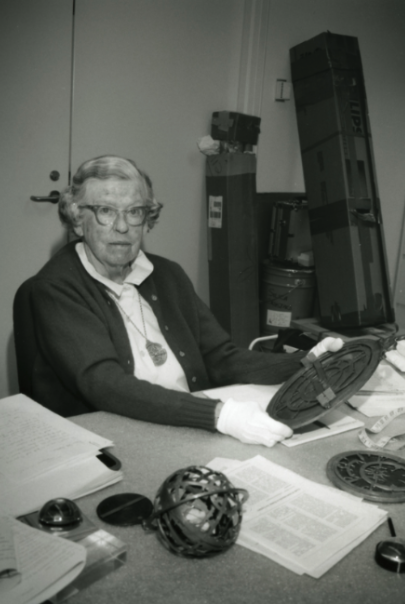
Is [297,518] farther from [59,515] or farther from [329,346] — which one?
[329,346]

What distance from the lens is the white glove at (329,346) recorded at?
154 centimetres

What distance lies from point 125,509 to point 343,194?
2.46 metres

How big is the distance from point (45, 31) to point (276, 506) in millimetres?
2529

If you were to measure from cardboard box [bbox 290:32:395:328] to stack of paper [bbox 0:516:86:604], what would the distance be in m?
2.49

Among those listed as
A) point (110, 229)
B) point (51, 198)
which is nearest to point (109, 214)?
point (110, 229)

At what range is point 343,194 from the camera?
3.11 metres

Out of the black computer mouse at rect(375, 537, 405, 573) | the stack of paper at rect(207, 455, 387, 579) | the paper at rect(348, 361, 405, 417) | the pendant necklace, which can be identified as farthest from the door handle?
the black computer mouse at rect(375, 537, 405, 573)

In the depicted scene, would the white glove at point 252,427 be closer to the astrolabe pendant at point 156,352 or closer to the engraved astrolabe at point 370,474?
the engraved astrolabe at point 370,474

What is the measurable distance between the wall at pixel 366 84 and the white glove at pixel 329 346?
88.4 inches

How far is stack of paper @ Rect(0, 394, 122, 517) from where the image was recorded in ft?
3.33

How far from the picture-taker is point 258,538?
0.94 m

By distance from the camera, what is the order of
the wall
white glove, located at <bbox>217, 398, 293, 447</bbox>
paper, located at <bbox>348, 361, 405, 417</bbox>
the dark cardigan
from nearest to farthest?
white glove, located at <bbox>217, 398, 293, 447</bbox> < the dark cardigan < paper, located at <bbox>348, 361, 405, 417</bbox> < the wall

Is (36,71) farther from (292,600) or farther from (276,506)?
(292,600)

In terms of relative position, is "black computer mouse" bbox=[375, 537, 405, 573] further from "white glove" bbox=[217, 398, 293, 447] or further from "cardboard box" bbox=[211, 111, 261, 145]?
"cardboard box" bbox=[211, 111, 261, 145]
